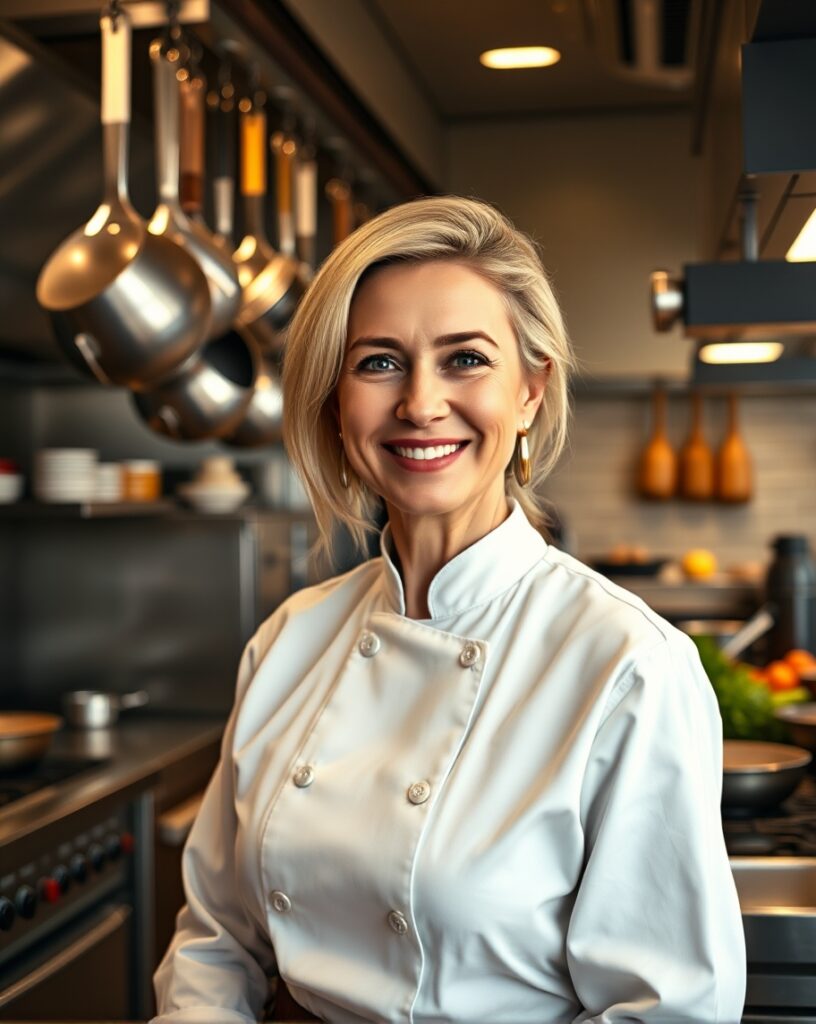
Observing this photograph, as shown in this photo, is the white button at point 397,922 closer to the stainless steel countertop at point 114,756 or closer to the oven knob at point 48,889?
the stainless steel countertop at point 114,756

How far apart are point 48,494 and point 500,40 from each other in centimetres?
191

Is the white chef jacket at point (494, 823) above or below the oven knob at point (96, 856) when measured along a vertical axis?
above

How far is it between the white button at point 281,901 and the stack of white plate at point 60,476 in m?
2.10

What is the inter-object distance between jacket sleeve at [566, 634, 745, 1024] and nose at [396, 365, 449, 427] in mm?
329

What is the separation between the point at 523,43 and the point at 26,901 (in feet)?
9.48

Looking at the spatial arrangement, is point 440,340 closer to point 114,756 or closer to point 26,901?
point 26,901

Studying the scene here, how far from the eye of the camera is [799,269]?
184cm

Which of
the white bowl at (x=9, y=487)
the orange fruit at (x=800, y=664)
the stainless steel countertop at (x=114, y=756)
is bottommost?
the stainless steel countertop at (x=114, y=756)

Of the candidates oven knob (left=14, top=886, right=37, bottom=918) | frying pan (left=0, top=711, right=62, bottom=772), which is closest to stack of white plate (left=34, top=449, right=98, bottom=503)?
frying pan (left=0, top=711, right=62, bottom=772)

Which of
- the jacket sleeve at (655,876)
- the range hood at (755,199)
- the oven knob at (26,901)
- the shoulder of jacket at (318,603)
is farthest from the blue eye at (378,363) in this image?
the oven knob at (26,901)

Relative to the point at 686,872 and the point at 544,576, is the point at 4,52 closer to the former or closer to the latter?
the point at 544,576

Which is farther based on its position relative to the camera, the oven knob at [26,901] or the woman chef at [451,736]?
the oven knob at [26,901]

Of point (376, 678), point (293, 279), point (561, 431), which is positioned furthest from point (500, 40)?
point (376, 678)

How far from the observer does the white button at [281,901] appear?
1.34m
